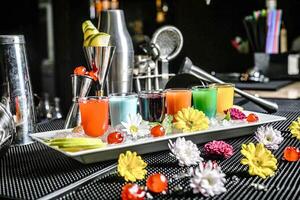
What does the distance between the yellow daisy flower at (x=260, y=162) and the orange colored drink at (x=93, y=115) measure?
36cm

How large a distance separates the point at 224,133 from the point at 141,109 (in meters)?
0.22

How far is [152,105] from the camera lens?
116cm

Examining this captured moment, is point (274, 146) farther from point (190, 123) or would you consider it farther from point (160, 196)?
point (160, 196)

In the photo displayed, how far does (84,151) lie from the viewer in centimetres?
92

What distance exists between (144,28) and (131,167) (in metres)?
4.94

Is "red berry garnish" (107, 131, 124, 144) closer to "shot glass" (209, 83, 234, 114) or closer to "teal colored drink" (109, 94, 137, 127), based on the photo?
"teal colored drink" (109, 94, 137, 127)

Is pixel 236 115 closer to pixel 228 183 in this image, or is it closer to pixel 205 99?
pixel 205 99

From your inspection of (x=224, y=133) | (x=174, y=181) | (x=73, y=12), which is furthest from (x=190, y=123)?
(x=73, y=12)

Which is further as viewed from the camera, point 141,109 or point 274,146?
point 141,109

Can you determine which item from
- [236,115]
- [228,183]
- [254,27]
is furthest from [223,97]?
[254,27]

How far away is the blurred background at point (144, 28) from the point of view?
363cm

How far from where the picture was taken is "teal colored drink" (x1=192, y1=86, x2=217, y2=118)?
122cm

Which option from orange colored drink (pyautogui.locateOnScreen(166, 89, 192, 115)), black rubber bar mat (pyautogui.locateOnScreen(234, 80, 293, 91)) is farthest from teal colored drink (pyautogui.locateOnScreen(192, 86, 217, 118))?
black rubber bar mat (pyautogui.locateOnScreen(234, 80, 293, 91))

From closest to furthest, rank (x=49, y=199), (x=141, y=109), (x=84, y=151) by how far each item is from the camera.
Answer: (x=49, y=199) → (x=84, y=151) → (x=141, y=109)
